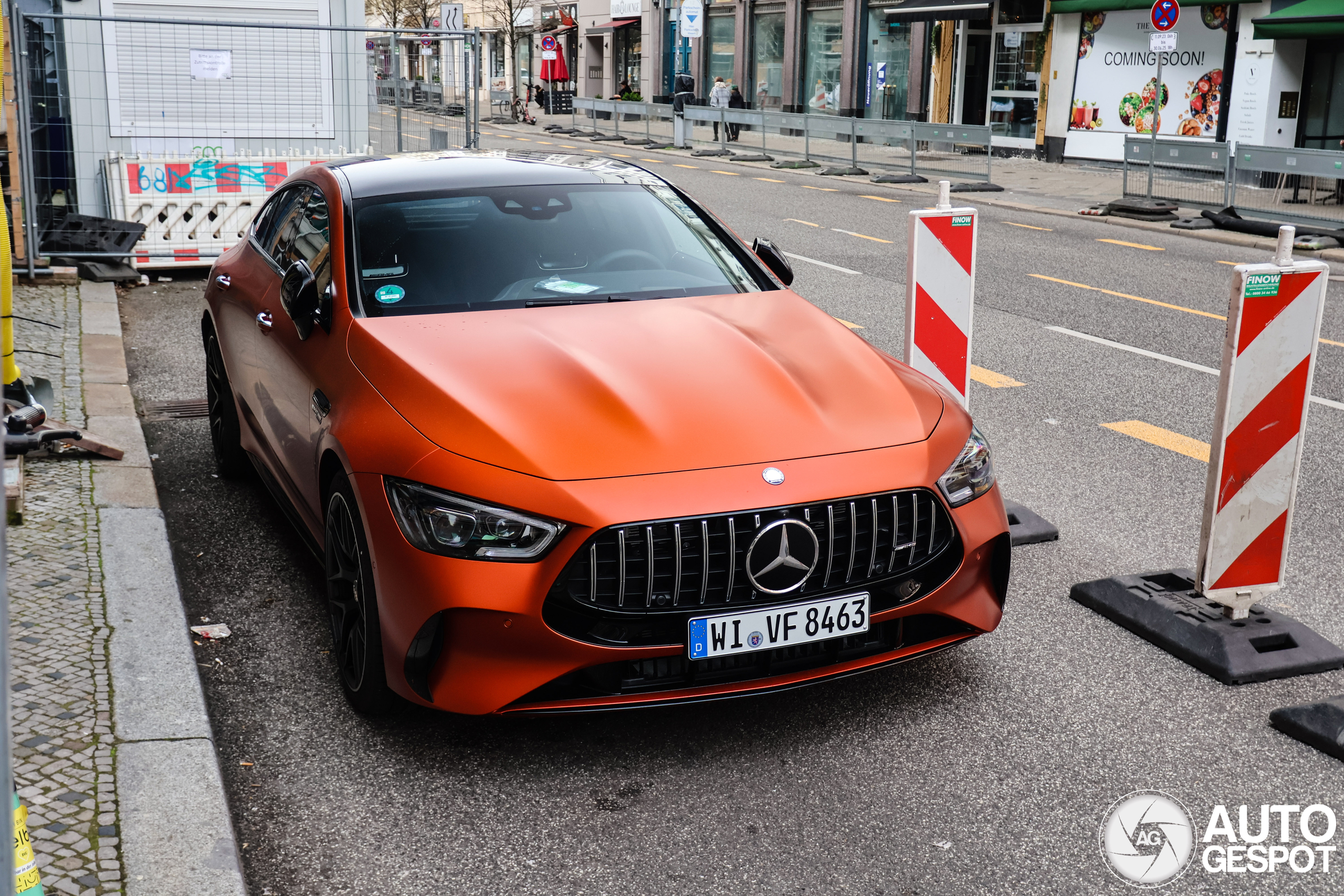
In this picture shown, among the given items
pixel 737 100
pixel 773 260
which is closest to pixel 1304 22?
pixel 773 260

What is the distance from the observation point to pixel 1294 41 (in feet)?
74.6

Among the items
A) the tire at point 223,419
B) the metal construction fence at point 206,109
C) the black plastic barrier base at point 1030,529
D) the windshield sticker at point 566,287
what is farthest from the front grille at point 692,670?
the metal construction fence at point 206,109

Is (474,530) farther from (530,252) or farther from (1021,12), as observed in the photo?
(1021,12)

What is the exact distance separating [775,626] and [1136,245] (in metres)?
13.6

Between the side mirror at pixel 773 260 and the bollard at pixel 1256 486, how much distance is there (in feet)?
5.42

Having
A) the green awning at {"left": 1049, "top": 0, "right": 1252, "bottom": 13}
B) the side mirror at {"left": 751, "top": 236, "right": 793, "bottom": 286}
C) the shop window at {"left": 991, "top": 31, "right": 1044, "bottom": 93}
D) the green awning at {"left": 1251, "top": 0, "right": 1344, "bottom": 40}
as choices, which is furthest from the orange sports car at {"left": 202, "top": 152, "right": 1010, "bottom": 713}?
the shop window at {"left": 991, "top": 31, "right": 1044, "bottom": 93}

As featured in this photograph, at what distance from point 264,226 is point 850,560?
3.34 metres

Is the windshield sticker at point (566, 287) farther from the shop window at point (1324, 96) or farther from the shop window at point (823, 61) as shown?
the shop window at point (823, 61)

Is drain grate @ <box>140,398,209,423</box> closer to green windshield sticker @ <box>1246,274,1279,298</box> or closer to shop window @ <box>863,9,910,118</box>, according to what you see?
green windshield sticker @ <box>1246,274,1279,298</box>

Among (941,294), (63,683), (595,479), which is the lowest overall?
(63,683)

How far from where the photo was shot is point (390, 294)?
4.39 meters

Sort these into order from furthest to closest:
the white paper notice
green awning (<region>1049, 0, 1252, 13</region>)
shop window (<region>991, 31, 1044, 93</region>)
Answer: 1. shop window (<region>991, 31, 1044, 93</region>)
2. green awning (<region>1049, 0, 1252, 13</region>)
3. the white paper notice

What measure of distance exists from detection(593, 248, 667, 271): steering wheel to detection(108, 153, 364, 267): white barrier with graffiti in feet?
25.5

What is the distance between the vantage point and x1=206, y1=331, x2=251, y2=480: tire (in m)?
5.78
